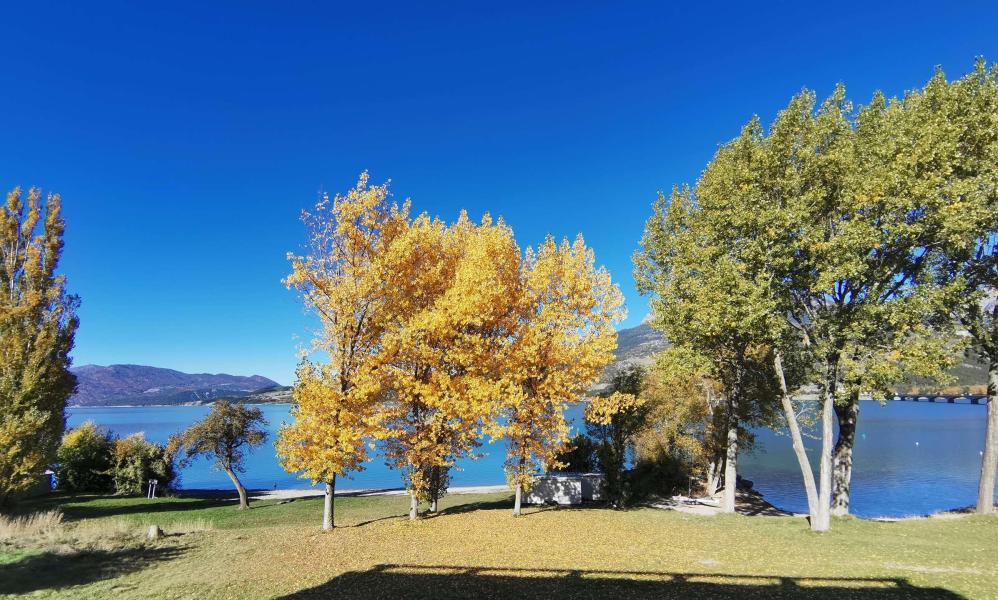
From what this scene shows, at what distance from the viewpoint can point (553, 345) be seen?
18219 mm

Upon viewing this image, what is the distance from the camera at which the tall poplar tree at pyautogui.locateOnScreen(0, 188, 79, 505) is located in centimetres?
2072

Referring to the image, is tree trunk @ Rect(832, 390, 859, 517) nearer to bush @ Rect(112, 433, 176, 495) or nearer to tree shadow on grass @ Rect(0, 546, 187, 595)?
tree shadow on grass @ Rect(0, 546, 187, 595)

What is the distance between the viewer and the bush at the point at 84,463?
124 ft

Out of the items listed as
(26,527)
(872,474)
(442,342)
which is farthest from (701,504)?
(872,474)

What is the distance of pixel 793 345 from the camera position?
19453 millimetres

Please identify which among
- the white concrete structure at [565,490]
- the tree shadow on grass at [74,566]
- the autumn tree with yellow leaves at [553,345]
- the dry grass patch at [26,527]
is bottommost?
the white concrete structure at [565,490]

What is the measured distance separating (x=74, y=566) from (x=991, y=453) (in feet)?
99.5

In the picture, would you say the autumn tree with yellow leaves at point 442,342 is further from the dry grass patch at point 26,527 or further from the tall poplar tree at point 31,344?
the tall poplar tree at point 31,344

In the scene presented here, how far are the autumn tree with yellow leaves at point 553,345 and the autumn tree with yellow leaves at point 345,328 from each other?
16.2 feet

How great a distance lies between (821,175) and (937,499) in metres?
37.5

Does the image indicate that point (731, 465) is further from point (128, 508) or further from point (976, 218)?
point (128, 508)

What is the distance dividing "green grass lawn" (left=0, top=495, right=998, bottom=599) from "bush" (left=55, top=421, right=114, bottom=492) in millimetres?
26601

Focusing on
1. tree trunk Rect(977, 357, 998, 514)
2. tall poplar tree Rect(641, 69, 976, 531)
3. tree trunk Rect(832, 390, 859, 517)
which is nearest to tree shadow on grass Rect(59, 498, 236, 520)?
tall poplar tree Rect(641, 69, 976, 531)

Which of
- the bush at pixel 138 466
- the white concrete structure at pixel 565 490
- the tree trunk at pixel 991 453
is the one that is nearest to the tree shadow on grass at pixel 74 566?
the white concrete structure at pixel 565 490
